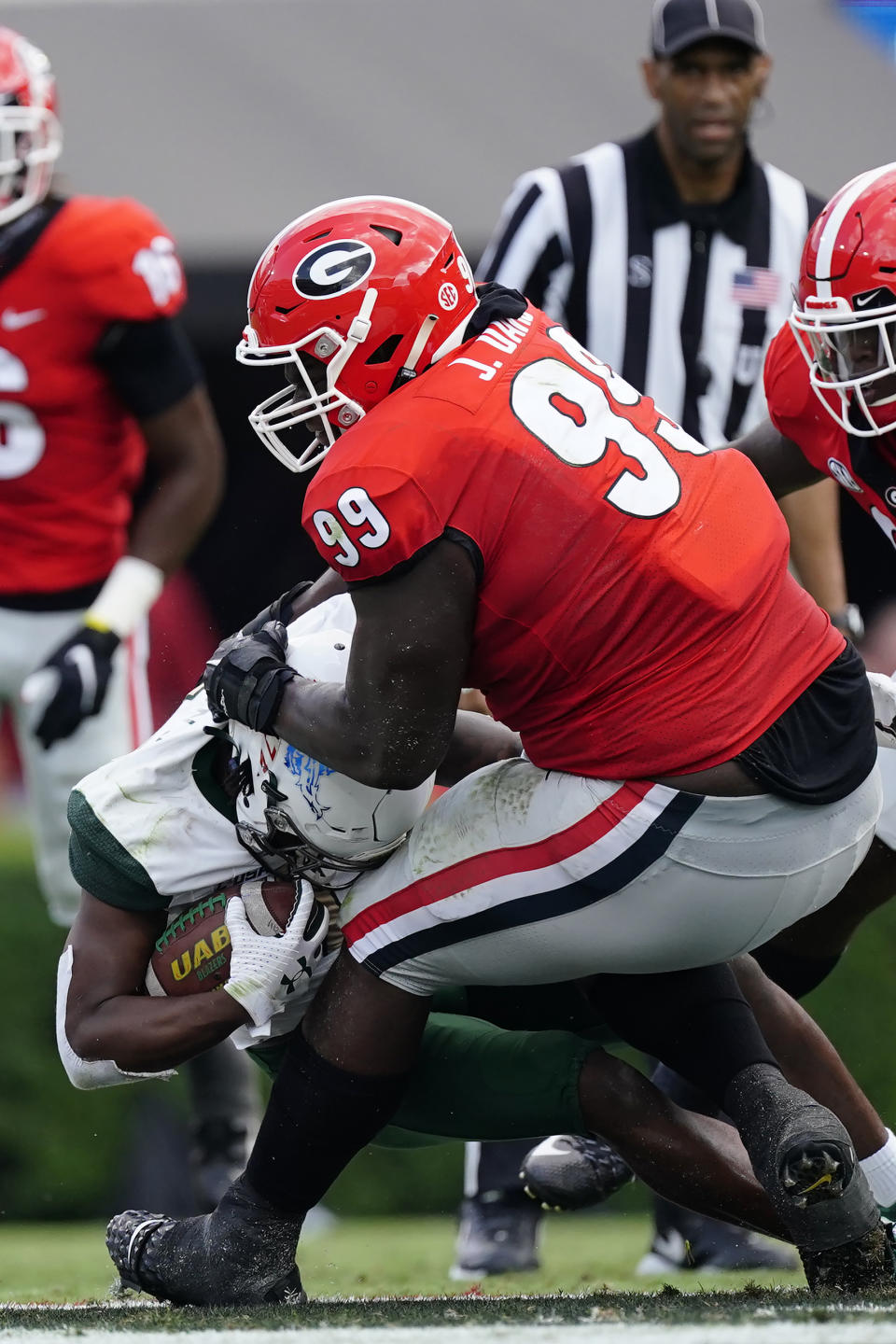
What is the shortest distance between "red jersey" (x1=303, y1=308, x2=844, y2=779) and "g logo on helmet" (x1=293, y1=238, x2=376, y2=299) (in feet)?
0.54

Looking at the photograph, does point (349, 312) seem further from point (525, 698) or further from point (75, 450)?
point (75, 450)

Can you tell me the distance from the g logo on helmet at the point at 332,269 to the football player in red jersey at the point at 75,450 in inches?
75.6

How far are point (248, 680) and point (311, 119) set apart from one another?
18.2ft

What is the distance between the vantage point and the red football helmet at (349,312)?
2598 millimetres

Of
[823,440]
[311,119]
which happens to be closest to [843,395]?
[823,440]

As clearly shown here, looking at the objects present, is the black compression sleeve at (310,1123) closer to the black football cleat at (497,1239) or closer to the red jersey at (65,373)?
the black football cleat at (497,1239)

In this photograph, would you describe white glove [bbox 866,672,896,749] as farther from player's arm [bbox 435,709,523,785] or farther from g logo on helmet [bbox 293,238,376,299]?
g logo on helmet [bbox 293,238,376,299]

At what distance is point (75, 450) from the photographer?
15.2 feet

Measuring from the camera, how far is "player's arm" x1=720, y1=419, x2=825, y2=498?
10.5 ft

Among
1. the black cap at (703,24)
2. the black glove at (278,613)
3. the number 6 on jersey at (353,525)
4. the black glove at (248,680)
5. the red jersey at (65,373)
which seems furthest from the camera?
the red jersey at (65,373)

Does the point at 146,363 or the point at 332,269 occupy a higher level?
the point at 332,269

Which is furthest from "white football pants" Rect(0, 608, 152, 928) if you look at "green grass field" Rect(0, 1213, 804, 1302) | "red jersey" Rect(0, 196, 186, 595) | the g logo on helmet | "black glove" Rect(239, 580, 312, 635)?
the g logo on helmet

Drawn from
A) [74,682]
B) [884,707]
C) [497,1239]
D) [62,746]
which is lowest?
[497,1239]

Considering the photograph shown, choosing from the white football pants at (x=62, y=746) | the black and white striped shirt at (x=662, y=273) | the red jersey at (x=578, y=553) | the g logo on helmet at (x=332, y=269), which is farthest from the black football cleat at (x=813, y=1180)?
the white football pants at (x=62, y=746)
